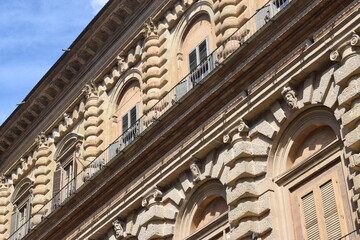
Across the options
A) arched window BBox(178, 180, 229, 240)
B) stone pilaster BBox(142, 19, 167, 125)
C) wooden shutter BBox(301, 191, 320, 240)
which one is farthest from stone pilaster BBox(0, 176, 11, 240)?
wooden shutter BBox(301, 191, 320, 240)

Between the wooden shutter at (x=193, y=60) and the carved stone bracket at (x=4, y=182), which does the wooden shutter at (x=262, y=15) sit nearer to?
the wooden shutter at (x=193, y=60)

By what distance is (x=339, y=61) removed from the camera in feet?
70.4

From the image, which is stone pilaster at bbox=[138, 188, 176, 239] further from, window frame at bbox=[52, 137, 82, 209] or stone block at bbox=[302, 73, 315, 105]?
window frame at bbox=[52, 137, 82, 209]

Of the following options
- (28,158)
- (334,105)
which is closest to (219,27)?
(334,105)

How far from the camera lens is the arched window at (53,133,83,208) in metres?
33.3

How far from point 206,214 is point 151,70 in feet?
23.1

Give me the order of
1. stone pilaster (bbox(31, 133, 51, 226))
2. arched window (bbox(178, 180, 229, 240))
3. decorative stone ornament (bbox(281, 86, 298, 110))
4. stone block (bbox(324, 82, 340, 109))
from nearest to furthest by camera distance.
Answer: stone block (bbox(324, 82, 340, 109))
decorative stone ornament (bbox(281, 86, 298, 110))
arched window (bbox(178, 180, 229, 240))
stone pilaster (bbox(31, 133, 51, 226))

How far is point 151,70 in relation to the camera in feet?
99.2

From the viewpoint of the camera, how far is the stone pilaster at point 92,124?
107ft

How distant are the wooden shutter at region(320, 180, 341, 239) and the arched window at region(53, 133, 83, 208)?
13.8 m

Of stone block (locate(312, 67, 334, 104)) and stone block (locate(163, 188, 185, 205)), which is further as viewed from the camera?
stone block (locate(163, 188, 185, 205))

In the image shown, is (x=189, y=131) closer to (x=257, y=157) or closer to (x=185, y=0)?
(x=257, y=157)

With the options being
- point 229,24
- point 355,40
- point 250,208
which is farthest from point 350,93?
point 229,24

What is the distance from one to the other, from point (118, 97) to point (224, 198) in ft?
31.1
